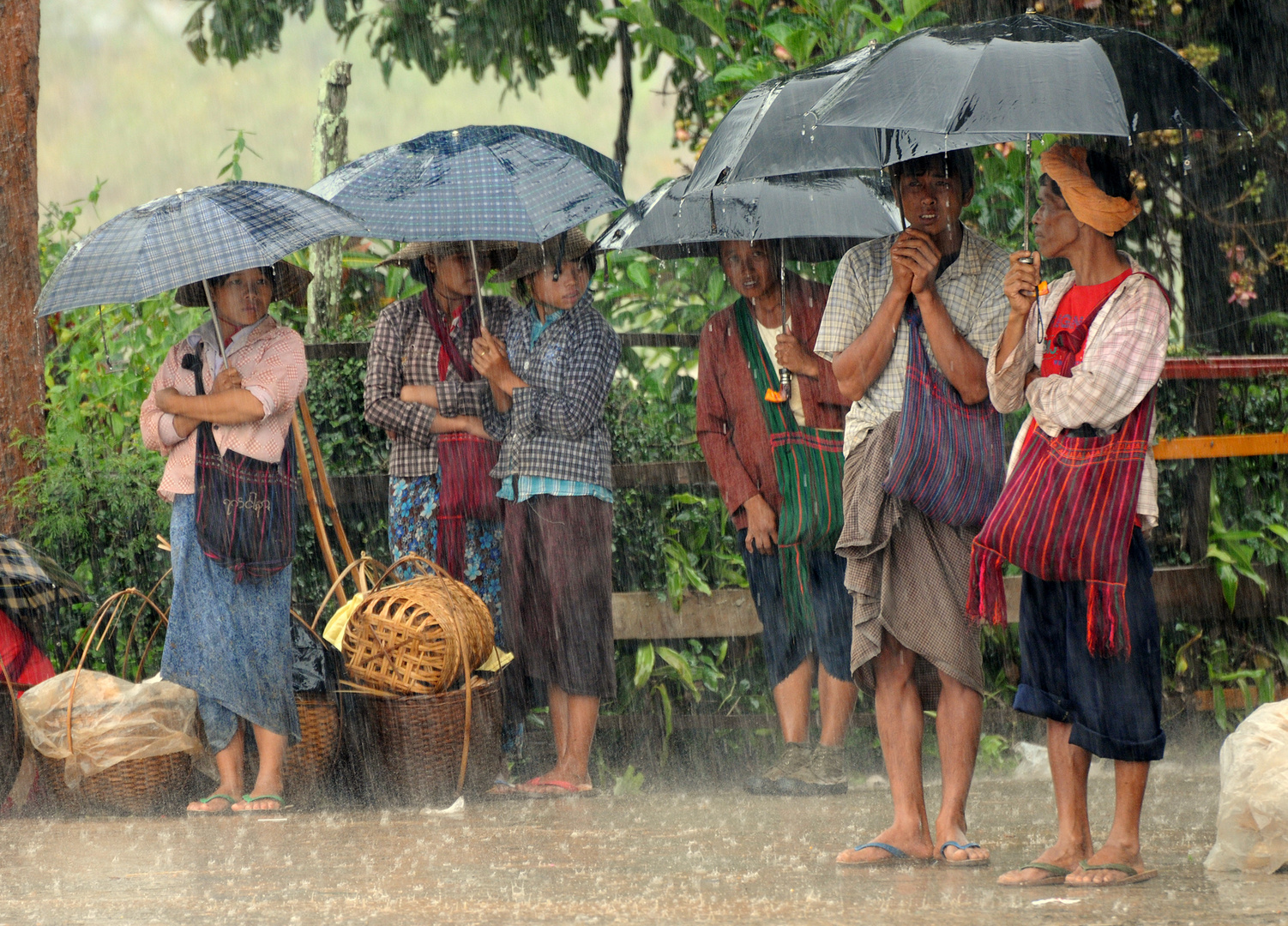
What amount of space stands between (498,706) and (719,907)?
2.14 metres

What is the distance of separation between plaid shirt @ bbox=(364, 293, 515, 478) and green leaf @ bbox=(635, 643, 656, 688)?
1330mm

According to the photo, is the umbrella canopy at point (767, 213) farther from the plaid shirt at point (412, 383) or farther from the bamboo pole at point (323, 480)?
the bamboo pole at point (323, 480)

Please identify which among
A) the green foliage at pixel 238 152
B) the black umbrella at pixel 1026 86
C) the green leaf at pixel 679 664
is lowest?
the green leaf at pixel 679 664

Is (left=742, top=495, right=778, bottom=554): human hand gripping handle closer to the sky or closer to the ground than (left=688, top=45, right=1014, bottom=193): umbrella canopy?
closer to the ground

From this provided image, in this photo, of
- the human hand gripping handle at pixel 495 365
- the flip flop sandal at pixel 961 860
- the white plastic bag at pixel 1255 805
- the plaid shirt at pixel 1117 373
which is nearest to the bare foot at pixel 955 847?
the flip flop sandal at pixel 961 860

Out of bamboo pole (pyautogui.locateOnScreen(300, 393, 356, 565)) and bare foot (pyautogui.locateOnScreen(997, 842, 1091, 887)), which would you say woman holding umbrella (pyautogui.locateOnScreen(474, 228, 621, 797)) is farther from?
bare foot (pyautogui.locateOnScreen(997, 842, 1091, 887))

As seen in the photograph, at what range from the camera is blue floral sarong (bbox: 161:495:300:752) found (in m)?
5.33

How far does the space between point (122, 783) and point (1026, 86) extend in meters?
3.89

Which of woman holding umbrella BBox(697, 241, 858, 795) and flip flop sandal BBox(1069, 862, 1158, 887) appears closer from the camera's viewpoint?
flip flop sandal BBox(1069, 862, 1158, 887)

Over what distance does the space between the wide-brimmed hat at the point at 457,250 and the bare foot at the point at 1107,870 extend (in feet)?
10.7

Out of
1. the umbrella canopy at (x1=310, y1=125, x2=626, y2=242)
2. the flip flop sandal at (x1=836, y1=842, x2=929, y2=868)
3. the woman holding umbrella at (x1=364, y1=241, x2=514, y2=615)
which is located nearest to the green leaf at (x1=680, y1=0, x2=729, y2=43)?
the umbrella canopy at (x1=310, y1=125, x2=626, y2=242)

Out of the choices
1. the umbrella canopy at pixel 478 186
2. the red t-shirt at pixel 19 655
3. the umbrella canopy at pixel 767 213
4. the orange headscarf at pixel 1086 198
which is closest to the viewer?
the orange headscarf at pixel 1086 198

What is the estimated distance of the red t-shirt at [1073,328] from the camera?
3.95 meters

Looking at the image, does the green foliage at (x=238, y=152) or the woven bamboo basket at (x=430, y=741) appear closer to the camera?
the woven bamboo basket at (x=430, y=741)
